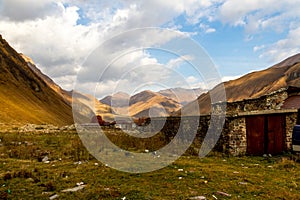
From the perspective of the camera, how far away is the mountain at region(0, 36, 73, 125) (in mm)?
79500

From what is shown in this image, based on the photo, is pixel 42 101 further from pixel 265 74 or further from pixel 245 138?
pixel 265 74

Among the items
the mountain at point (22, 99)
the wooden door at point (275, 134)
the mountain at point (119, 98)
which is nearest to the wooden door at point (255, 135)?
the wooden door at point (275, 134)

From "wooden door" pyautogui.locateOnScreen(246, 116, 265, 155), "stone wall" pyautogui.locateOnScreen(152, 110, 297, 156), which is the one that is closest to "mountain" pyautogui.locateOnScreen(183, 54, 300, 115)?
"stone wall" pyautogui.locateOnScreen(152, 110, 297, 156)

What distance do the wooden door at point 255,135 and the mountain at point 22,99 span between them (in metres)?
62.5

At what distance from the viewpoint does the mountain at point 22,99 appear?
7950 centimetres

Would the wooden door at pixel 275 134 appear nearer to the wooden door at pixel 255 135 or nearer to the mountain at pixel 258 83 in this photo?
the wooden door at pixel 255 135

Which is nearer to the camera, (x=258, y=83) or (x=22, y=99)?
(x=22, y=99)

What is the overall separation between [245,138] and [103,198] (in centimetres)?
1282

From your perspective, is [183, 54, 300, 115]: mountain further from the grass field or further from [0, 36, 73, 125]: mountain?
the grass field

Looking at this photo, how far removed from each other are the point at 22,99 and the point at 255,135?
89.8m

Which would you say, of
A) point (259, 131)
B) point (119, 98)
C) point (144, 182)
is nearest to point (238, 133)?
point (259, 131)

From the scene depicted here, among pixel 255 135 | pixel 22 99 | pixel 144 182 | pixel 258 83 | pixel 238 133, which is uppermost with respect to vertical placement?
pixel 258 83

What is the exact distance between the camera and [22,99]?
312 feet

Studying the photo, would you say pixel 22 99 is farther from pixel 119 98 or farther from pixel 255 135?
pixel 255 135
